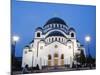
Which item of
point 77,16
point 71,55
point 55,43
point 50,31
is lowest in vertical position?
point 71,55

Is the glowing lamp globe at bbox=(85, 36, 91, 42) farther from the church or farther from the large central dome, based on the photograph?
the large central dome

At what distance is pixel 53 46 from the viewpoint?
77.9 inches

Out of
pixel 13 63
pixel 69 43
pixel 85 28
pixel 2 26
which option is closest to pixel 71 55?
pixel 69 43

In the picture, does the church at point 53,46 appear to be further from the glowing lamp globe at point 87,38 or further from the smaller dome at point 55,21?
the glowing lamp globe at point 87,38

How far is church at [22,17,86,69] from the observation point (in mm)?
1907

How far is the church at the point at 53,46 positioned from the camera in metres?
1.91

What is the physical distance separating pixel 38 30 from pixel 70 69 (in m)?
0.55

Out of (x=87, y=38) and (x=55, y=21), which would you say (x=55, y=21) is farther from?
(x=87, y=38)

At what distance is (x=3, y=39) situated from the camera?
1.82 m

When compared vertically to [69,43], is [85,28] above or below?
above

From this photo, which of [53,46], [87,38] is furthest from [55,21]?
[87,38]

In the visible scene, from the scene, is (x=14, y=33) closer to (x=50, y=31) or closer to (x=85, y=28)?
(x=50, y=31)

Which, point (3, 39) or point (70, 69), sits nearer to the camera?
point (3, 39)

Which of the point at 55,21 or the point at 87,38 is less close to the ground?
the point at 55,21
